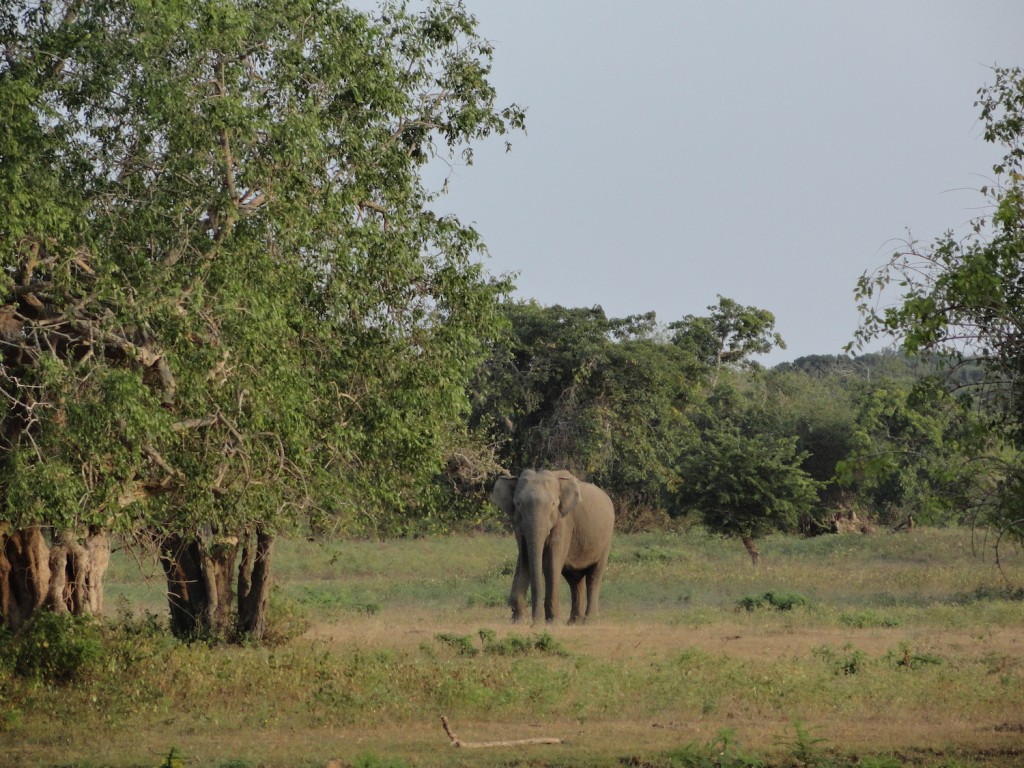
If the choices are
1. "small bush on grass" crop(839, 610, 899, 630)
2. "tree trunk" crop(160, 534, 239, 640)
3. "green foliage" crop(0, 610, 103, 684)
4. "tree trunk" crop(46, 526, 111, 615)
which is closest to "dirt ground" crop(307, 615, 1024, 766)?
"small bush on grass" crop(839, 610, 899, 630)

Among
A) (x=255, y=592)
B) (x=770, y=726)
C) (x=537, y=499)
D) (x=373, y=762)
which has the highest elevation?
(x=537, y=499)

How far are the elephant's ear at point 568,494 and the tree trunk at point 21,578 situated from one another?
10.9 m

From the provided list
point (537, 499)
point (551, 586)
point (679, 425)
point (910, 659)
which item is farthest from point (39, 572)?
Answer: point (679, 425)

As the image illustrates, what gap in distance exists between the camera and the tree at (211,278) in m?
12.1

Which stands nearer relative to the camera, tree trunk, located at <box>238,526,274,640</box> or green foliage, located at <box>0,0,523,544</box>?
green foliage, located at <box>0,0,523,544</box>

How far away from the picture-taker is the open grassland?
11.9 m

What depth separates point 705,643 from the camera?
1909 centimetres

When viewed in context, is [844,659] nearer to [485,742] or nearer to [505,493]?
[485,742]

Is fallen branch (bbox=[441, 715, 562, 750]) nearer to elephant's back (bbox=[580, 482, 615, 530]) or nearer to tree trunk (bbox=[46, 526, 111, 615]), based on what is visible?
tree trunk (bbox=[46, 526, 111, 615])

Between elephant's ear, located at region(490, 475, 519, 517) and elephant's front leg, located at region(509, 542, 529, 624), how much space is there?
0.94 metres

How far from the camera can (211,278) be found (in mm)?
12812

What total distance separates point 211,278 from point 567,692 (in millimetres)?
5909

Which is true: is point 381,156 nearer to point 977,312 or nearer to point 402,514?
point 402,514

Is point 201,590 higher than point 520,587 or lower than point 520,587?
higher
